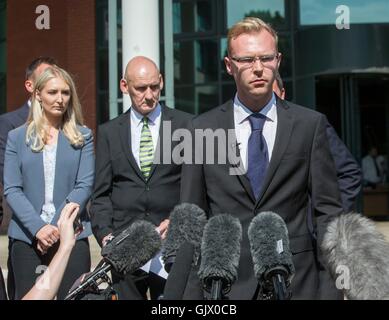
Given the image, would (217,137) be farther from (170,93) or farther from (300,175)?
(170,93)

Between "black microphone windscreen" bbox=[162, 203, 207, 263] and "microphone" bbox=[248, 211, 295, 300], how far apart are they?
266mm

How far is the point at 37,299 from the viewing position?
248 centimetres

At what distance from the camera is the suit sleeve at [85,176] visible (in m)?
4.36

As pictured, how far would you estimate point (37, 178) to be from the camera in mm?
4367

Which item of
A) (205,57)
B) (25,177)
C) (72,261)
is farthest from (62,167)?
(205,57)

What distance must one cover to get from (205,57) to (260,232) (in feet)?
49.0

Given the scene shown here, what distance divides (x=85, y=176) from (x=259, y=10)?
42.0 feet

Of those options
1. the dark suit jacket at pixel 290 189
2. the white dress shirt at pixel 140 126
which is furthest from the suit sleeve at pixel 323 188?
the white dress shirt at pixel 140 126

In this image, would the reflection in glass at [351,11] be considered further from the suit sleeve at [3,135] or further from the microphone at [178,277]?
the microphone at [178,277]

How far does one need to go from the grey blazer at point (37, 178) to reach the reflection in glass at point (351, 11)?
40.9 feet

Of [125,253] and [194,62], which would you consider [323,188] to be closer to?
[125,253]

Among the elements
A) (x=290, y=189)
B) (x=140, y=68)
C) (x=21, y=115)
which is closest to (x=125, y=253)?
(x=290, y=189)

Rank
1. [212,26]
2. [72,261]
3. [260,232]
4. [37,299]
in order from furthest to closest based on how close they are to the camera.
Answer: [212,26], [72,261], [37,299], [260,232]
